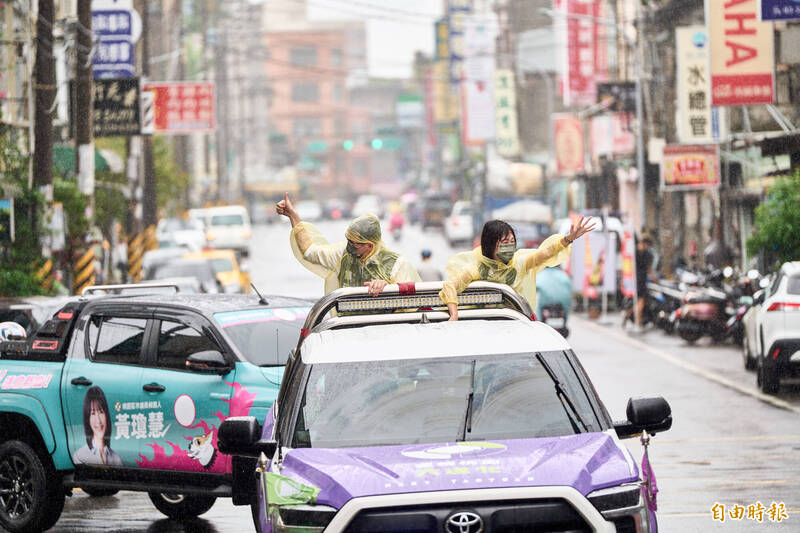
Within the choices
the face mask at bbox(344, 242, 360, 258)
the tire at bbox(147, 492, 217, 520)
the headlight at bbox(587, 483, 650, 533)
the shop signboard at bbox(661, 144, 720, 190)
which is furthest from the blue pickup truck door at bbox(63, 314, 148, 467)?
the shop signboard at bbox(661, 144, 720, 190)

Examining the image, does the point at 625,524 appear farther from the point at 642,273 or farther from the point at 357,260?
the point at 642,273

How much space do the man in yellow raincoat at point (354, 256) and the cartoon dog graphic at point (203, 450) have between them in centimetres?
143

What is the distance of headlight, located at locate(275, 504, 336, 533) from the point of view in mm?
6281

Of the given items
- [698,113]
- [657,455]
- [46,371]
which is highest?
[698,113]

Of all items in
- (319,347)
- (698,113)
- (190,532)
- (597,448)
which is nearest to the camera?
(597,448)

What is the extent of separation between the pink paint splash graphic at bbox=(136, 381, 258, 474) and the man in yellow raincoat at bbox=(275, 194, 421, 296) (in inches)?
42.6

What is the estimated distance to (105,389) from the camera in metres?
10.9

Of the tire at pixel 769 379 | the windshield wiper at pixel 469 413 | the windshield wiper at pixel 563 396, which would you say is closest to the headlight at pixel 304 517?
the windshield wiper at pixel 469 413

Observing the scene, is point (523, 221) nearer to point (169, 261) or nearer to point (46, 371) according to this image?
point (169, 261)

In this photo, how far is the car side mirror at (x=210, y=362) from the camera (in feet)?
33.9

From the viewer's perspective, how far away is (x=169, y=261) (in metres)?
32.8

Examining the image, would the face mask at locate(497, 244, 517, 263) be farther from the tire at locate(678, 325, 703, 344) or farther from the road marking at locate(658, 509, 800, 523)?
the tire at locate(678, 325, 703, 344)

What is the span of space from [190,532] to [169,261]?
22.2 metres

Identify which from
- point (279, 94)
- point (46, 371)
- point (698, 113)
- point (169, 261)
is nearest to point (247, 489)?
point (46, 371)
